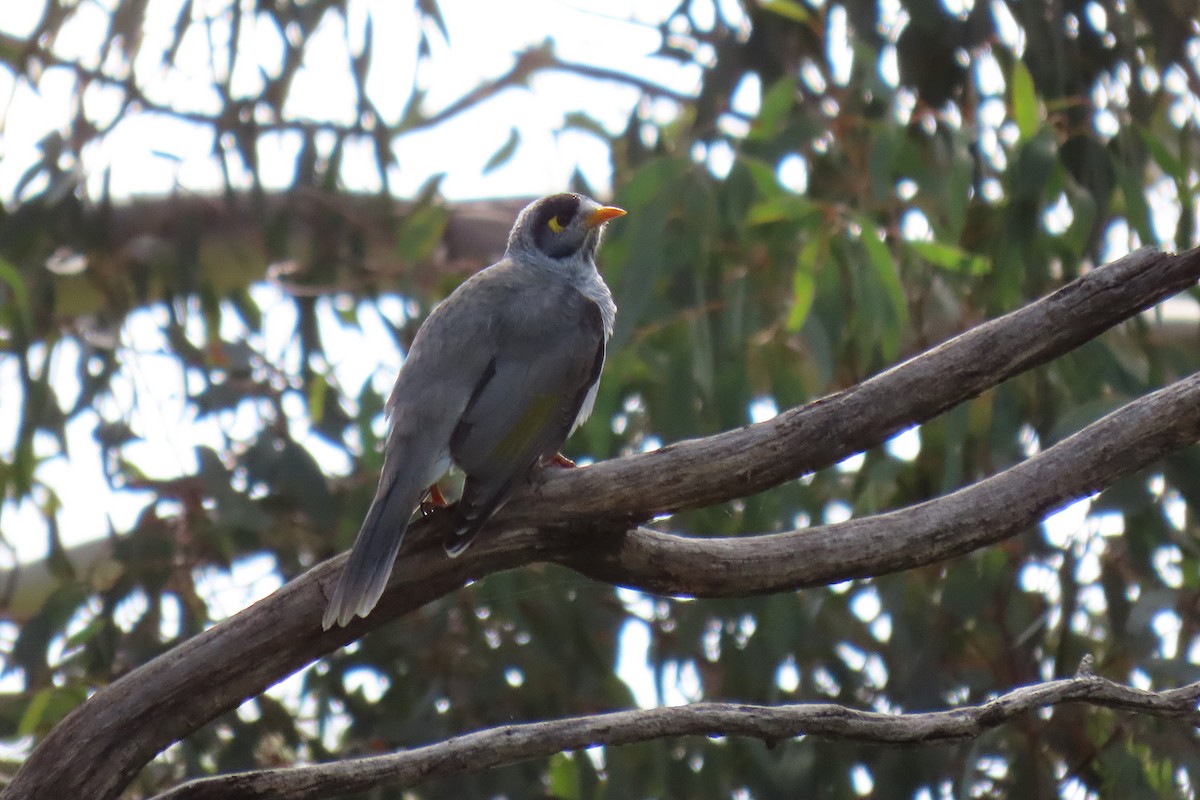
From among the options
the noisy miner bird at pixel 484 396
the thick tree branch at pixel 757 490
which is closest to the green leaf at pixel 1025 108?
the noisy miner bird at pixel 484 396

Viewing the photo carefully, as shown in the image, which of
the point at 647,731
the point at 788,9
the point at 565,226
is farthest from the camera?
the point at 788,9

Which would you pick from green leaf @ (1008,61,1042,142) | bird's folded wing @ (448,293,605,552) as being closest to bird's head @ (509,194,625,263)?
bird's folded wing @ (448,293,605,552)

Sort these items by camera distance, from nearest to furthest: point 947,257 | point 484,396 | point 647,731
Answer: point 647,731 < point 484,396 < point 947,257

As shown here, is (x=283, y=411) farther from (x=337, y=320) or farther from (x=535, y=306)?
(x=535, y=306)

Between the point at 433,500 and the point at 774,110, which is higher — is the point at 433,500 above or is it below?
below

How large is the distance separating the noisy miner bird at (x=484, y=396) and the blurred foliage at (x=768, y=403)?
38cm

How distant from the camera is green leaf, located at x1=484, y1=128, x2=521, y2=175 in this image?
5.24 m

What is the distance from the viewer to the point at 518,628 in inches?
179

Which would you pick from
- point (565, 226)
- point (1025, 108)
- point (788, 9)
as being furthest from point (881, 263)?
point (788, 9)

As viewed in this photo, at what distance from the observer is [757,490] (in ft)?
8.82

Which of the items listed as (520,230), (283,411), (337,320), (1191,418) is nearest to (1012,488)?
(1191,418)

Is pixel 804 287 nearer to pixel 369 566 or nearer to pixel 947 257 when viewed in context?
pixel 947 257

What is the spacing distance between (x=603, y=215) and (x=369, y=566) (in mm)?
1768

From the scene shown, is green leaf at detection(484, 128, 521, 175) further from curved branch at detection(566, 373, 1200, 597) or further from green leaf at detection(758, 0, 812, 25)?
curved branch at detection(566, 373, 1200, 597)
